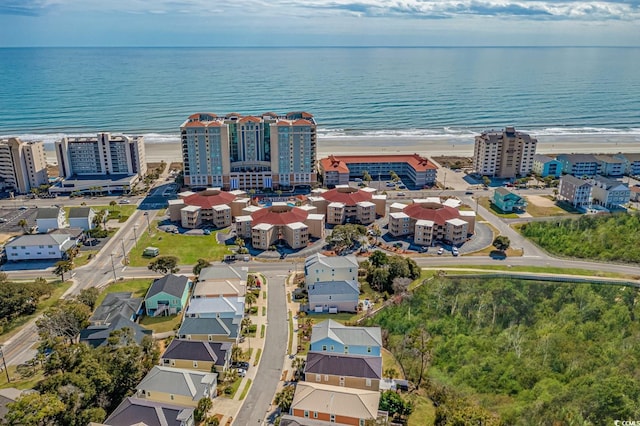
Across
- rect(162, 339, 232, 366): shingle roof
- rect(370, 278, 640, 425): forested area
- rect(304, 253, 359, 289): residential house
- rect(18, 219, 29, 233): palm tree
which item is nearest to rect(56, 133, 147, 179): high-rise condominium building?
rect(18, 219, 29, 233): palm tree

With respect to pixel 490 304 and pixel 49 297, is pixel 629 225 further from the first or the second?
pixel 49 297

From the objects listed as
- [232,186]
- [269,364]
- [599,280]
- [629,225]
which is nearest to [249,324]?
[269,364]

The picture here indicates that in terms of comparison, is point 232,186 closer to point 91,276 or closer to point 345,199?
point 345,199

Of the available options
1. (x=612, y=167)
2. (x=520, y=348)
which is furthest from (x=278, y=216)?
(x=612, y=167)

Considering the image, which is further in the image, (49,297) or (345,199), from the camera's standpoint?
(345,199)

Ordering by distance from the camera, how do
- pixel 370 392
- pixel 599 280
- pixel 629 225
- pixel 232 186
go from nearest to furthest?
pixel 370 392, pixel 599 280, pixel 629 225, pixel 232 186

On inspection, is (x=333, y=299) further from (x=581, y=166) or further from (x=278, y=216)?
(x=581, y=166)

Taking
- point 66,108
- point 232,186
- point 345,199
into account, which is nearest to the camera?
point 345,199

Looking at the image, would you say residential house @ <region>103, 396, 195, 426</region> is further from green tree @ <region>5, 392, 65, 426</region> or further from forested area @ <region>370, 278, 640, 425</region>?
forested area @ <region>370, 278, 640, 425</region>
